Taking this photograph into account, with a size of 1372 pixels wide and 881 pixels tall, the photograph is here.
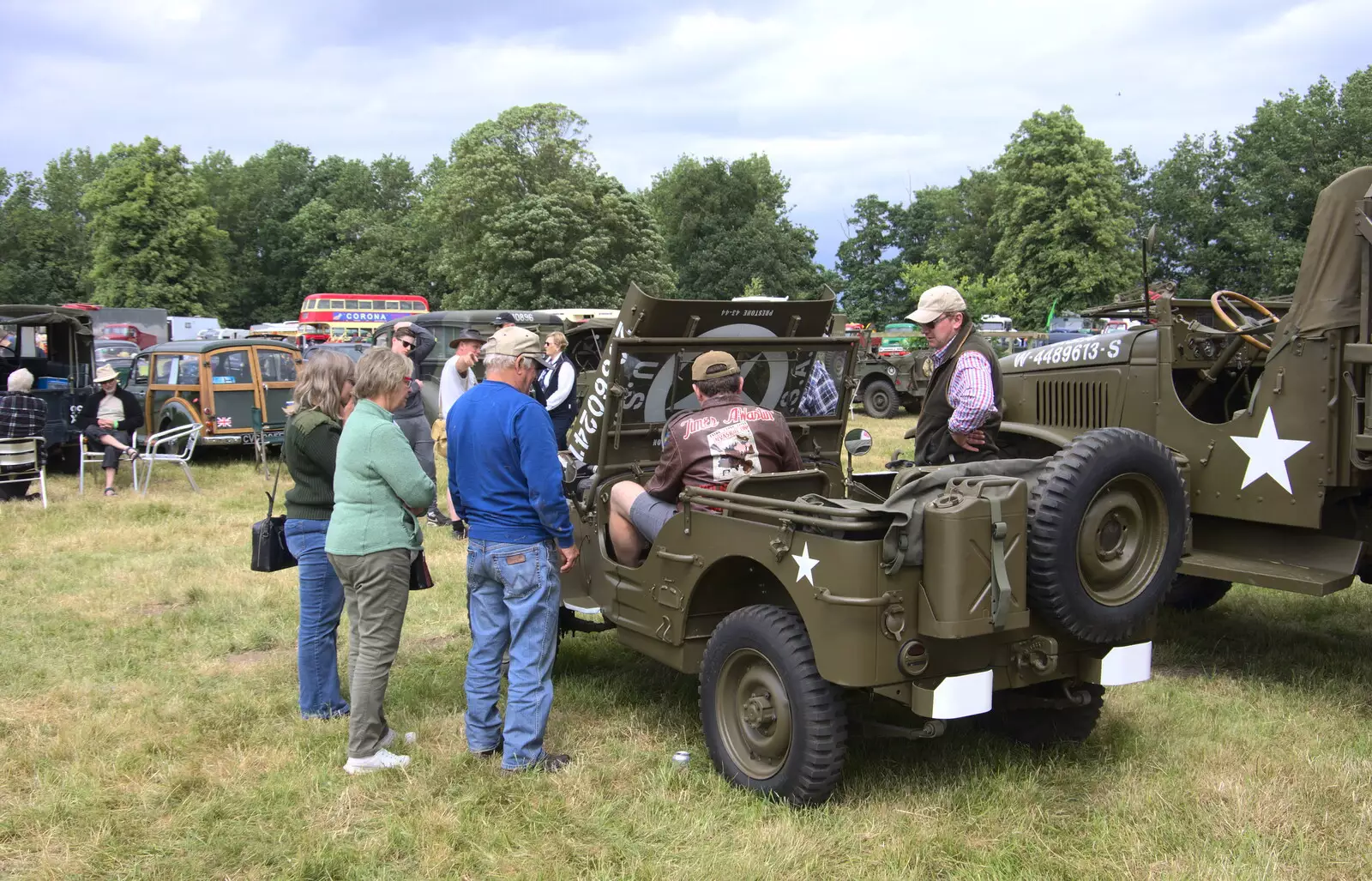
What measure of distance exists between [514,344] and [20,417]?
28.9ft

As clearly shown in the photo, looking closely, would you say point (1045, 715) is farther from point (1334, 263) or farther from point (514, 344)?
point (514, 344)

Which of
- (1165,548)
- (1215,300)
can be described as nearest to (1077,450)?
(1165,548)

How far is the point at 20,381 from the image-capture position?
11.3 m

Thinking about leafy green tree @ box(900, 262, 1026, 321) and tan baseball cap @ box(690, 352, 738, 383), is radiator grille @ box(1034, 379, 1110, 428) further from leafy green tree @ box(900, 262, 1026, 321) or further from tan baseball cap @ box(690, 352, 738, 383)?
leafy green tree @ box(900, 262, 1026, 321)

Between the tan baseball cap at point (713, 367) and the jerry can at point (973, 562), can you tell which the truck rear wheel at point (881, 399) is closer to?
the tan baseball cap at point (713, 367)

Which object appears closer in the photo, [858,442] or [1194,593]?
[858,442]

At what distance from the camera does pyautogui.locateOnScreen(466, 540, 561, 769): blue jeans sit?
168 inches

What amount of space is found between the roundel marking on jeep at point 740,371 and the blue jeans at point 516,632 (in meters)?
1.17

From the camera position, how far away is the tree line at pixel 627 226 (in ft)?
141

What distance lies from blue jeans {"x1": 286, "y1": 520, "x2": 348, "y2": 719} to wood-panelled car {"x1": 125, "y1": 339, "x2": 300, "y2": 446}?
9.23 m

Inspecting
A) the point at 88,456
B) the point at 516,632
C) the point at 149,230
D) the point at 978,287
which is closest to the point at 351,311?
the point at 149,230

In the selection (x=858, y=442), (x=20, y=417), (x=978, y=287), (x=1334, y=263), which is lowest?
(x=20, y=417)

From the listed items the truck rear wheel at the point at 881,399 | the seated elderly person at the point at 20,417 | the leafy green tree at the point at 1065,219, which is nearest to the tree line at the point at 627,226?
the leafy green tree at the point at 1065,219

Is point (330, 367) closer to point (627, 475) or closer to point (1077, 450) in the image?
point (627, 475)
